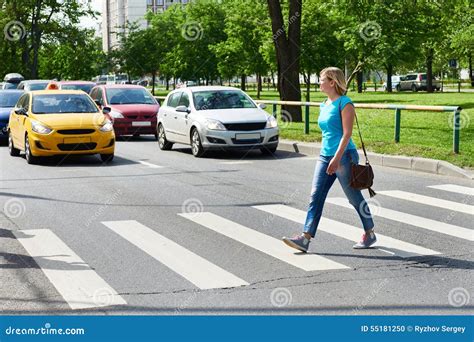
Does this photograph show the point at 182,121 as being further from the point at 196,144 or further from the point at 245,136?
the point at 245,136

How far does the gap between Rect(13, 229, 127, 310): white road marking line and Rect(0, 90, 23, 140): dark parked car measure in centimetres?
1401

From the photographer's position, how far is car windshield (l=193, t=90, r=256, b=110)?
18.4 meters

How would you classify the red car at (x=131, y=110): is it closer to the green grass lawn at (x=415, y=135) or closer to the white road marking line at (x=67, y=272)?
the green grass lawn at (x=415, y=135)

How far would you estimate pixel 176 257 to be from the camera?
7.55 meters

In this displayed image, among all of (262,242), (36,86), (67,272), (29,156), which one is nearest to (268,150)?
(29,156)

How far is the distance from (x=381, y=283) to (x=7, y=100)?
19.0m

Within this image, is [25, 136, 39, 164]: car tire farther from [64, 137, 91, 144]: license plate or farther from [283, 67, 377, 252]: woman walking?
[283, 67, 377, 252]: woman walking

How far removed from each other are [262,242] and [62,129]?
8901 mm

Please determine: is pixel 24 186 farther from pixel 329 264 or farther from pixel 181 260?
pixel 329 264

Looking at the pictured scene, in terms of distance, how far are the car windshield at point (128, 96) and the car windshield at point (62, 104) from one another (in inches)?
267

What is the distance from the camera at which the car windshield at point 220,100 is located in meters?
18.4

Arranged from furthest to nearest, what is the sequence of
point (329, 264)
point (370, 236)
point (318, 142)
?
point (318, 142) → point (370, 236) → point (329, 264)
